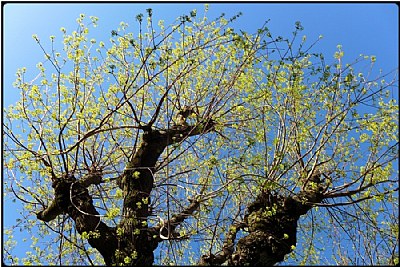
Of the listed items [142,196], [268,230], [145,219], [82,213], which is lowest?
[268,230]

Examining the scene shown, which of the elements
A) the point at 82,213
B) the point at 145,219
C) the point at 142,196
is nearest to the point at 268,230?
the point at 145,219

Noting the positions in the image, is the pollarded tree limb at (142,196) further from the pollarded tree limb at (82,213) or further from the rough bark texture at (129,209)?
the pollarded tree limb at (82,213)

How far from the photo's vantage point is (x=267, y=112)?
700cm

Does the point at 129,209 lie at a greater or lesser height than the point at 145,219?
greater

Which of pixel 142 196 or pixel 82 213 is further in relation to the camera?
pixel 142 196

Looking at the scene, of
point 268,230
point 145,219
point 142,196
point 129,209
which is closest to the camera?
point 268,230

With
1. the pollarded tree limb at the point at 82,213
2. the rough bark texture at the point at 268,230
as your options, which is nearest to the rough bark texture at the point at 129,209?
the pollarded tree limb at the point at 82,213

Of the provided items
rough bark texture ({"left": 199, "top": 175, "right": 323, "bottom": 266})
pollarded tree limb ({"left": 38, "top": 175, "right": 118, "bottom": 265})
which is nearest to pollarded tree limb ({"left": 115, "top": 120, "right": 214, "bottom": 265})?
pollarded tree limb ({"left": 38, "top": 175, "right": 118, "bottom": 265})

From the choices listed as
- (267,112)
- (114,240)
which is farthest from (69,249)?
(267,112)

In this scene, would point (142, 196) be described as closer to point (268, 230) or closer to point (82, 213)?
point (82, 213)

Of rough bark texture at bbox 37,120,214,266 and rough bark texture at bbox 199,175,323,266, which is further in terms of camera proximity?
rough bark texture at bbox 37,120,214,266

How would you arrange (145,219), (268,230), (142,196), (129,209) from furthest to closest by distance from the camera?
(142,196) → (129,209) → (145,219) → (268,230)

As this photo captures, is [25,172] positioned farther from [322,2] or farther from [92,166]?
[322,2]

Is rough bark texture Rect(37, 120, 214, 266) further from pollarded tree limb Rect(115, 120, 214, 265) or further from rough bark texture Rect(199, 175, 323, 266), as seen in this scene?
rough bark texture Rect(199, 175, 323, 266)
